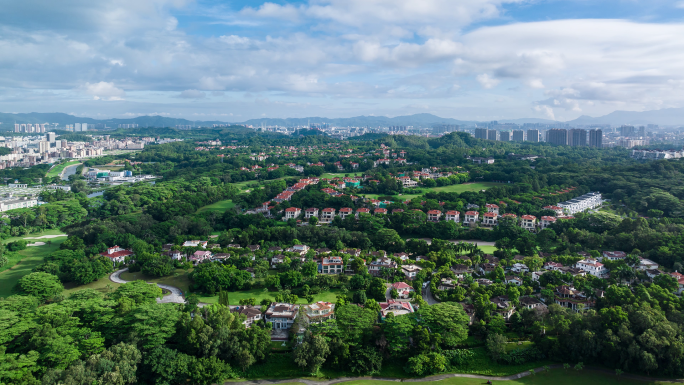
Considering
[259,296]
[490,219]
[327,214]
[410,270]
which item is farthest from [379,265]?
[490,219]

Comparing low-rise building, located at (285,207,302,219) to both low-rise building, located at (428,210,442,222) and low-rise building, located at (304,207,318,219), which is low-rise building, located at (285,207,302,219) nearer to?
low-rise building, located at (304,207,318,219)

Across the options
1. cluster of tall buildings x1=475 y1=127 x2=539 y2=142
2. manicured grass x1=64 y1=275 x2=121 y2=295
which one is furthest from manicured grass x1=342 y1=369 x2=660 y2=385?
cluster of tall buildings x1=475 y1=127 x2=539 y2=142

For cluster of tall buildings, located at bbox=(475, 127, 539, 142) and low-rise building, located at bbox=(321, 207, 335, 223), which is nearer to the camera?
low-rise building, located at bbox=(321, 207, 335, 223)

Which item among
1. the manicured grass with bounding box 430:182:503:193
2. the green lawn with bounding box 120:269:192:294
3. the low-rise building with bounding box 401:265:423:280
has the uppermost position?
the manicured grass with bounding box 430:182:503:193

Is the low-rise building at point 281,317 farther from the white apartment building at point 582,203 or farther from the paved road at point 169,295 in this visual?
the white apartment building at point 582,203

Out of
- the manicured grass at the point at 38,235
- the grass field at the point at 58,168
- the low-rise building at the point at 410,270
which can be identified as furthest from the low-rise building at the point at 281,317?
the grass field at the point at 58,168

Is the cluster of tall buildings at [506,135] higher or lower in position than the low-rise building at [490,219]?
higher
